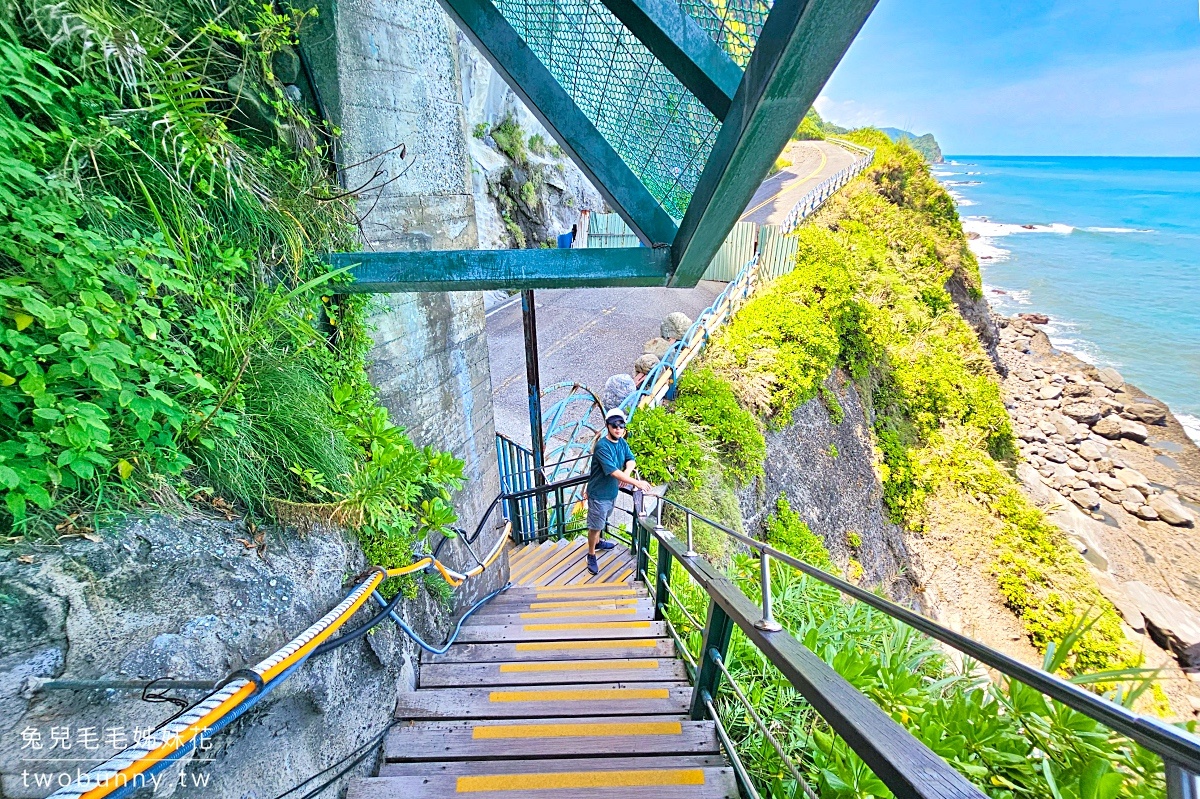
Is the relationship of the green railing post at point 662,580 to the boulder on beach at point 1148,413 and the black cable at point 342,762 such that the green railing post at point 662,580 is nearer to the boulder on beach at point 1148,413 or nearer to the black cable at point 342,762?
the black cable at point 342,762

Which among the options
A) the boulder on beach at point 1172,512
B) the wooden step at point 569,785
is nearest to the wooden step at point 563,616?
the wooden step at point 569,785

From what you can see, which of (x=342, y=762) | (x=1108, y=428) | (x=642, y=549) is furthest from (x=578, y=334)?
A: (x=1108, y=428)

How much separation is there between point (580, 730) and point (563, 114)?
2768mm

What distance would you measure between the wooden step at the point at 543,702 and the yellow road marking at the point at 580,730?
15 centimetres

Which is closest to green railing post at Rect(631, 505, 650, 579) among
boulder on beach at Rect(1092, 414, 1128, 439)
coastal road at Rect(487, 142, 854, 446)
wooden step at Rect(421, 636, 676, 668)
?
wooden step at Rect(421, 636, 676, 668)

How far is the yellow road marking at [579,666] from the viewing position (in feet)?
8.98

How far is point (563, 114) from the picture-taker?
7.81ft

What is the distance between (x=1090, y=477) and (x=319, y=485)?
2283cm

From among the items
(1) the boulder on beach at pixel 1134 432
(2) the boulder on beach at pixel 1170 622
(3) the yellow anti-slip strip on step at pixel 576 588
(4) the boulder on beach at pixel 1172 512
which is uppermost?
(3) the yellow anti-slip strip on step at pixel 576 588

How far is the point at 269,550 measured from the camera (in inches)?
73.6

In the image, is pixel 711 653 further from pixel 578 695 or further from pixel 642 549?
pixel 642 549

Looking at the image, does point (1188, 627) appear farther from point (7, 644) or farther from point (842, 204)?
point (7, 644)

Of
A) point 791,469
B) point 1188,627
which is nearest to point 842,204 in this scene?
point 791,469

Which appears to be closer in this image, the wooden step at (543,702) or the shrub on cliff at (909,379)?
the wooden step at (543,702)
